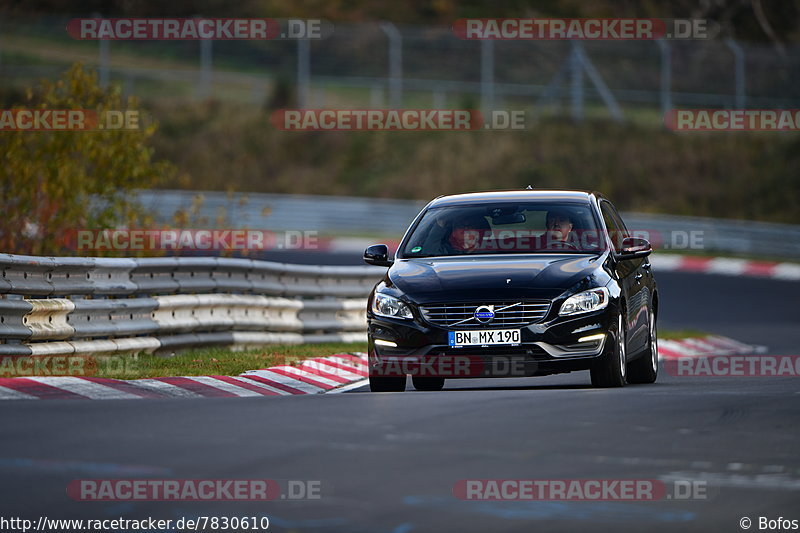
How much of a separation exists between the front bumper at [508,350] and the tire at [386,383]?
0.88ft

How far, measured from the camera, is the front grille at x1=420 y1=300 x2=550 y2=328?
12531 millimetres

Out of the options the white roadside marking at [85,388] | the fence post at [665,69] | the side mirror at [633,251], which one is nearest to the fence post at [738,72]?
the fence post at [665,69]

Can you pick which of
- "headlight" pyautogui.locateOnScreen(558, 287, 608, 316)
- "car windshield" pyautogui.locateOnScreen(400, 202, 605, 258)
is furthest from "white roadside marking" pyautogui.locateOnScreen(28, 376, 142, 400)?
"headlight" pyautogui.locateOnScreen(558, 287, 608, 316)

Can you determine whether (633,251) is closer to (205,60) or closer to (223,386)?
(223,386)

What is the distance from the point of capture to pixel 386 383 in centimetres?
1307

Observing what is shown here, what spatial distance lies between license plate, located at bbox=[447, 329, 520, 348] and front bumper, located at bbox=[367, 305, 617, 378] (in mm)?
35

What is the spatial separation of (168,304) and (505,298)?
15.9 ft

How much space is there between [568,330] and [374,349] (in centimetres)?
158

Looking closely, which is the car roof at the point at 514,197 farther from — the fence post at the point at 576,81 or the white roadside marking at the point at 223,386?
the fence post at the point at 576,81

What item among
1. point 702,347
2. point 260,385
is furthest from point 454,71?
point 260,385

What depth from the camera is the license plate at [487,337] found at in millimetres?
12492

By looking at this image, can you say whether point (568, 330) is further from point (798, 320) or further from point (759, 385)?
point (798, 320)

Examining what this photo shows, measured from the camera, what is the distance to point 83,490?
25.5 feet

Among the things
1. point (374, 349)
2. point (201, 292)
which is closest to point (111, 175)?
point (201, 292)
